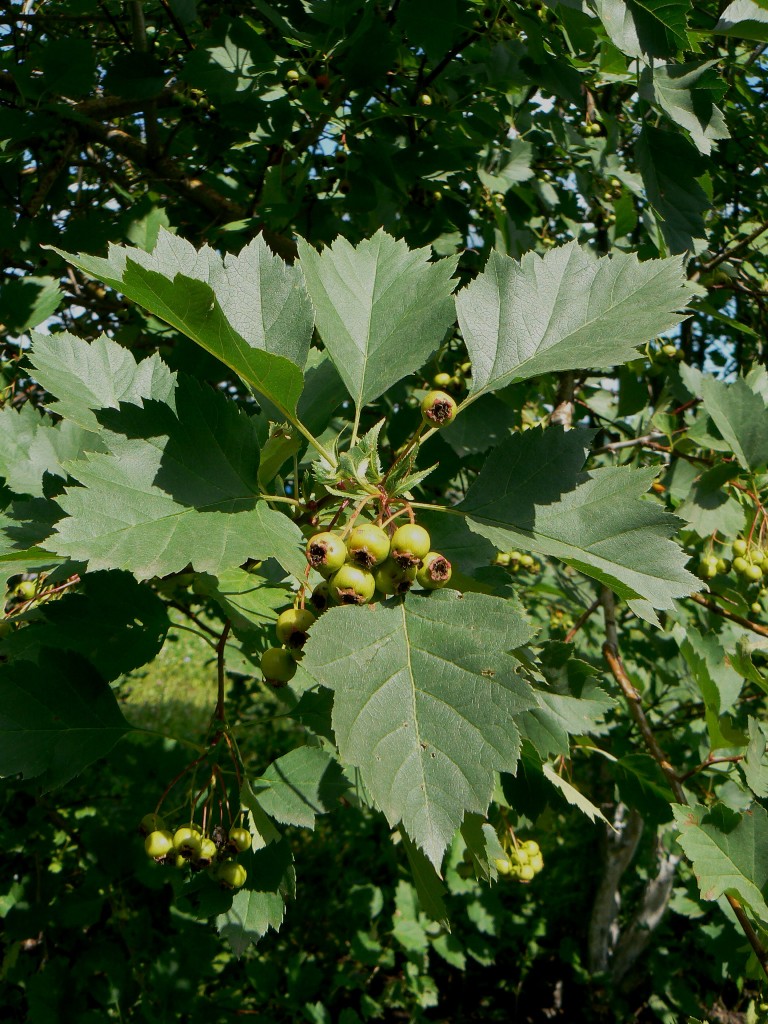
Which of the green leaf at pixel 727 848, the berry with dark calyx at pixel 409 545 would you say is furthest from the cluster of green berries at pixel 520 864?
the berry with dark calyx at pixel 409 545

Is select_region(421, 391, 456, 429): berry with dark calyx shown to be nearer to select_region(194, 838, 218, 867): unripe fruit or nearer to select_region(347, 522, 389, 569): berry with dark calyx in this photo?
select_region(347, 522, 389, 569): berry with dark calyx

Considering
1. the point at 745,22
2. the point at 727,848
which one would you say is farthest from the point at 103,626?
the point at 745,22

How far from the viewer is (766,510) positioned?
2.52 metres

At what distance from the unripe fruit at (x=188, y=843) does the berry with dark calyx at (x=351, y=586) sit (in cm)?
99

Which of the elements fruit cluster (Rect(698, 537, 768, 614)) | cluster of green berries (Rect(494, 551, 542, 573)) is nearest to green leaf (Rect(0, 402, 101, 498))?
fruit cluster (Rect(698, 537, 768, 614))

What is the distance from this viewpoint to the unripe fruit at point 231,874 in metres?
1.77

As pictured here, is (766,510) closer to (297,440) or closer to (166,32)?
(297,440)

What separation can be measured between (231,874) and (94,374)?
1.17m

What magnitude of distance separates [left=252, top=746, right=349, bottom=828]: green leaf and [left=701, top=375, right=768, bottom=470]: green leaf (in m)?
1.52

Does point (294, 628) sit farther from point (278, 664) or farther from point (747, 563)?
point (747, 563)

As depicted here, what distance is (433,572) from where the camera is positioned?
1.25 meters

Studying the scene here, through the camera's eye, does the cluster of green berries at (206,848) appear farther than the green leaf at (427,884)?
Yes

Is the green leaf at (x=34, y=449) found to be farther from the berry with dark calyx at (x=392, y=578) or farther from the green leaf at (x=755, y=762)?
the green leaf at (x=755, y=762)

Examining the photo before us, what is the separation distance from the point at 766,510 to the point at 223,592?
6.14 ft
